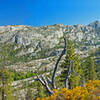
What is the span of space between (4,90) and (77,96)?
25.2 m

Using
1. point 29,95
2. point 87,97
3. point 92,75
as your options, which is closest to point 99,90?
point 87,97

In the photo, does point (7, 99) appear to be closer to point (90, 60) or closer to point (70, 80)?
point (70, 80)

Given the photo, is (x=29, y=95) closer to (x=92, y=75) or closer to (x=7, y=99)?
(x=7, y=99)

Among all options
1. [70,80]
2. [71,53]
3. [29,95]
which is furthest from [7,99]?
[71,53]

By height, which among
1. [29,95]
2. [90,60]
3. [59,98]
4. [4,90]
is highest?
[90,60]

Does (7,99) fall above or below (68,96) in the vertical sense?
below

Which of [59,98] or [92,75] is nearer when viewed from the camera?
[59,98]

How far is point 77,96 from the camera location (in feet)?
21.4

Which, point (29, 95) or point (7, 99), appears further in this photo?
point (29, 95)

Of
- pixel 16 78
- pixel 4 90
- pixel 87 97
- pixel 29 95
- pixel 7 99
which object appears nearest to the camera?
pixel 87 97

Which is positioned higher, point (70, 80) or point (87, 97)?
point (87, 97)

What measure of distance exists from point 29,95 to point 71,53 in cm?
3065

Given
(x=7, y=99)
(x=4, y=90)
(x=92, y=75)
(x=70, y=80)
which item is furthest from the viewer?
(x=92, y=75)

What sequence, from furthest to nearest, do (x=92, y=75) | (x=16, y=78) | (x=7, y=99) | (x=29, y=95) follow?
(x=16, y=78) < (x=29, y=95) < (x=92, y=75) < (x=7, y=99)
